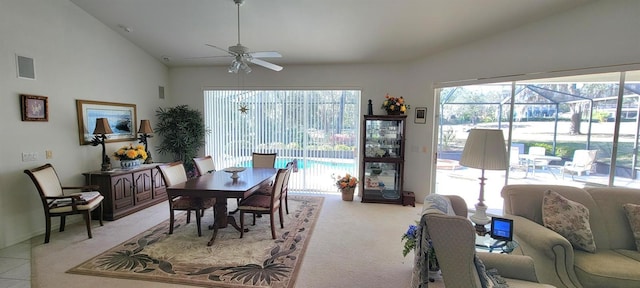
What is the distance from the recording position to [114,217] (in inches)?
155

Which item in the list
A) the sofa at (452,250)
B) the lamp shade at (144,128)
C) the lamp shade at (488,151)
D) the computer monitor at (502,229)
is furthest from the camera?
the lamp shade at (144,128)

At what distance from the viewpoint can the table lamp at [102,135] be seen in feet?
13.0

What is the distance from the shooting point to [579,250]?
2223 mm

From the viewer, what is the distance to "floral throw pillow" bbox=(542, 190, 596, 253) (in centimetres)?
219

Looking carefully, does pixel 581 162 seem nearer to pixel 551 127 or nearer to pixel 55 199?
pixel 551 127

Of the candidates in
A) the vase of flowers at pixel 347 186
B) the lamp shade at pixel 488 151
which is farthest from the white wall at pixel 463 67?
the lamp shade at pixel 488 151

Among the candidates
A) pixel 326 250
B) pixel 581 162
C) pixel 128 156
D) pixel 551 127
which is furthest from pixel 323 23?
pixel 581 162

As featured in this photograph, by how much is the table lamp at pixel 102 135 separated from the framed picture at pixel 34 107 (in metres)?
0.54

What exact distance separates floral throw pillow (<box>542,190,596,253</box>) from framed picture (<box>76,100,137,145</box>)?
5.70m

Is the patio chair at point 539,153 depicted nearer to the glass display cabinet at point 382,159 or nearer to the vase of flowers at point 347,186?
the glass display cabinet at point 382,159

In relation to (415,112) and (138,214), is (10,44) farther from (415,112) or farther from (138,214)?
(415,112)

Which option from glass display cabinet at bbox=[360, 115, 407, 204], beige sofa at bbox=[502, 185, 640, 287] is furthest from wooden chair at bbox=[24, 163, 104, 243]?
beige sofa at bbox=[502, 185, 640, 287]

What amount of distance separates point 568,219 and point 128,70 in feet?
20.4

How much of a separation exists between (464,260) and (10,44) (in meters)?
4.98
